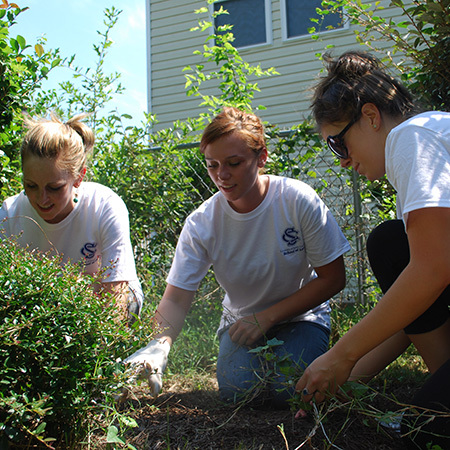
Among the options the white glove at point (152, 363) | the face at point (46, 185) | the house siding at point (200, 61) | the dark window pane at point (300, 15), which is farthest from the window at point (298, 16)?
the white glove at point (152, 363)

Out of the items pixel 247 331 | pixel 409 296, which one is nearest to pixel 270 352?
pixel 247 331

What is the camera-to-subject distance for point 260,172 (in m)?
2.82

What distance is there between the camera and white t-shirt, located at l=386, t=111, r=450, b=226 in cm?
150

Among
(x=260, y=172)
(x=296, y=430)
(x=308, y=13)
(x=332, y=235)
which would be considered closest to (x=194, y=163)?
(x=260, y=172)

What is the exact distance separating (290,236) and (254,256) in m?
0.21

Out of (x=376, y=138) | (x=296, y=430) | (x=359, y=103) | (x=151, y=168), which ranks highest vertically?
(x=151, y=168)

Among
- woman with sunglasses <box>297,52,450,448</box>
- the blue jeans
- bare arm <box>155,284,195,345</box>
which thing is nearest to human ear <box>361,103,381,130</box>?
woman with sunglasses <box>297,52,450,448</box>

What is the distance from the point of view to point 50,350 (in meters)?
1.46

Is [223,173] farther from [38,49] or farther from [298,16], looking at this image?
[298,16]

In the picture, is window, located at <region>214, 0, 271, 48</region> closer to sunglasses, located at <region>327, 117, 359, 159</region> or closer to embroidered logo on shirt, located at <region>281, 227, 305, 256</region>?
embroidered logo on shirt, located at <region>281, 227, 305, 256</region>

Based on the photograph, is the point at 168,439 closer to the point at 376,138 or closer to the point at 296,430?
the point at 296,430

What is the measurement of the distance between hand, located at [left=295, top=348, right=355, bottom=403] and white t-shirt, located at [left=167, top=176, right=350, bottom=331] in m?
0.81

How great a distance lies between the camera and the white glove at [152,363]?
1.79 meters

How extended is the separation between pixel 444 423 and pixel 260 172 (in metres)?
1.61
